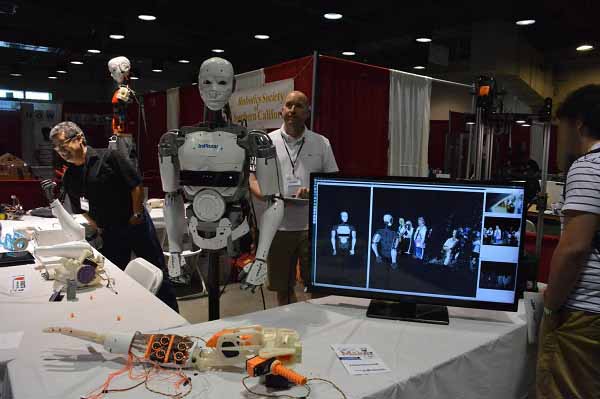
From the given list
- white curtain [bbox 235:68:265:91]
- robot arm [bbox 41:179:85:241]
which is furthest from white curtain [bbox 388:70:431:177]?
robot arm [bbox 41:179:85:241]

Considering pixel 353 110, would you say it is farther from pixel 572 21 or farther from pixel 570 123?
pixel 570 123

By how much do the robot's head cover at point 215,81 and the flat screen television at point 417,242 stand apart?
42 cm

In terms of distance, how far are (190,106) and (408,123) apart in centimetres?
324

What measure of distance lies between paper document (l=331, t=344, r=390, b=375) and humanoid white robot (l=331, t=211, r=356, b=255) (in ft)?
1.10

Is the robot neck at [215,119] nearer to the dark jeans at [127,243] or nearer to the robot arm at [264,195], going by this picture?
the robot arm at [264,195]

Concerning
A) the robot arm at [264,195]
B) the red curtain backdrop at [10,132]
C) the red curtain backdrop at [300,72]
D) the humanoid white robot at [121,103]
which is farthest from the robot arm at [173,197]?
the red curtain backdrop at [10,132]

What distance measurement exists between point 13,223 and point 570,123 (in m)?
3.69

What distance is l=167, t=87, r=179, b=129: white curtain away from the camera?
22.3 ft

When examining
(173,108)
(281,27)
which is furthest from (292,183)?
(173,108)

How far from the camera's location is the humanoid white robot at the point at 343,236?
1530mm

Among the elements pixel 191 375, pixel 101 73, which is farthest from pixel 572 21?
pixel 101 73

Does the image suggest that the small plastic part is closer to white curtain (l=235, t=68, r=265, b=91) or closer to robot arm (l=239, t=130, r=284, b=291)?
robot arm (l=239, t=130, r=284, b=291)

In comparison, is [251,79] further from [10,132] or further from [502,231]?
[10,132]

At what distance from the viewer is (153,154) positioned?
26.1 ft
